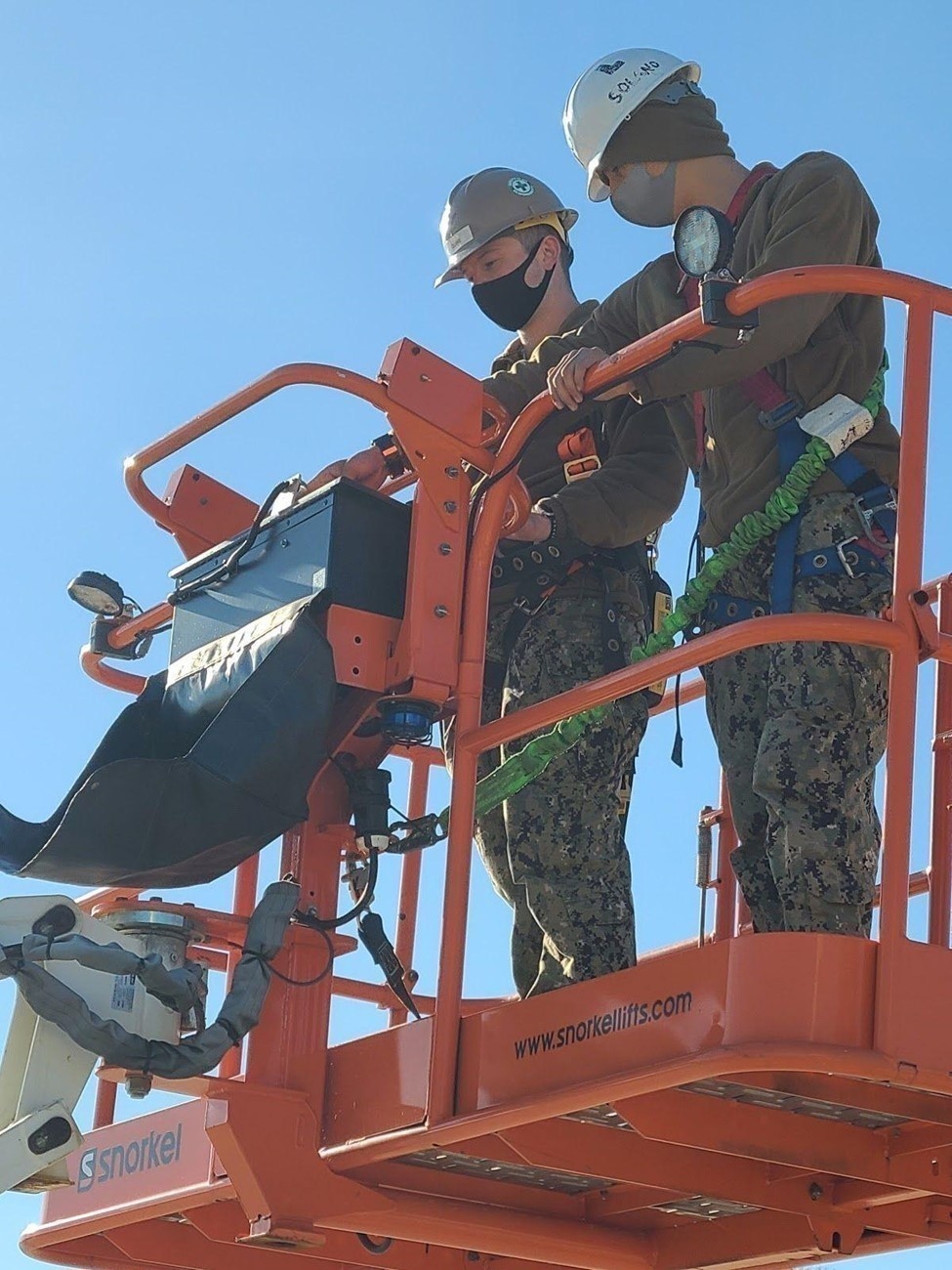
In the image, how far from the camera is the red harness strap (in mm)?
5559

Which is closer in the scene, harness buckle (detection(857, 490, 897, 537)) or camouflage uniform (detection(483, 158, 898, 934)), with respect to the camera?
camouflage uniform (detection(483, 158, 898, 934))

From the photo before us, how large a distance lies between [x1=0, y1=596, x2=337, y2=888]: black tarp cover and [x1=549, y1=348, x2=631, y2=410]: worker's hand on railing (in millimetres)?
816

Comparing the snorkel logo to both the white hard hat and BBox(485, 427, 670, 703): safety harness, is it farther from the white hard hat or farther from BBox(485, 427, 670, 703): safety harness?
the white hard hat

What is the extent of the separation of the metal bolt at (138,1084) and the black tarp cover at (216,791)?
53 centimetres

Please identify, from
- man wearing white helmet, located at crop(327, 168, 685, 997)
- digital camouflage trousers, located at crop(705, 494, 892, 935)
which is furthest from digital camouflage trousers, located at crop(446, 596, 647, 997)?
digital camouflage trousers, located at crop(705, 494, 892, 935)

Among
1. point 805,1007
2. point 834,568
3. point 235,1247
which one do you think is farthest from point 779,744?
point 235,1247

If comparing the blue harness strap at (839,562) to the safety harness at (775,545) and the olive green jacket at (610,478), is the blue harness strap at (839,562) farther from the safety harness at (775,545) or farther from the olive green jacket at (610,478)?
the olive green jacket at (610,478)

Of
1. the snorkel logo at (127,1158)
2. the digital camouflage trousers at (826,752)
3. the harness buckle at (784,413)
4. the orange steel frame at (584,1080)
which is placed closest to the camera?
the orange steel frame at (584,1080)

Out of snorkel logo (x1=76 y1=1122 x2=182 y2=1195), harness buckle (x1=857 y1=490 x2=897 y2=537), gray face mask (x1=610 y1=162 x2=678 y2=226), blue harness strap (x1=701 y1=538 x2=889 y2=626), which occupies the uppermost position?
gray face mask (x1=610 y1=162 x2=678 y2=226)

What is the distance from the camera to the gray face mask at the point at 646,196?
589 centimetres

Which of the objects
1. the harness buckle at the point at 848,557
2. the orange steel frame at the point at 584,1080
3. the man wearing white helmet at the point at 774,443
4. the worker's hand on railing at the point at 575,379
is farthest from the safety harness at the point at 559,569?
the harness buckle at the point at 848,557

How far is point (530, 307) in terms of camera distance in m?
6.68

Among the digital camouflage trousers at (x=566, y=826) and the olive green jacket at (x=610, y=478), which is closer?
the digital camouflage trousers at (x=566, y=826)

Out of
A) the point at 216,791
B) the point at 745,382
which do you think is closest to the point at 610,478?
the point at 745,382
